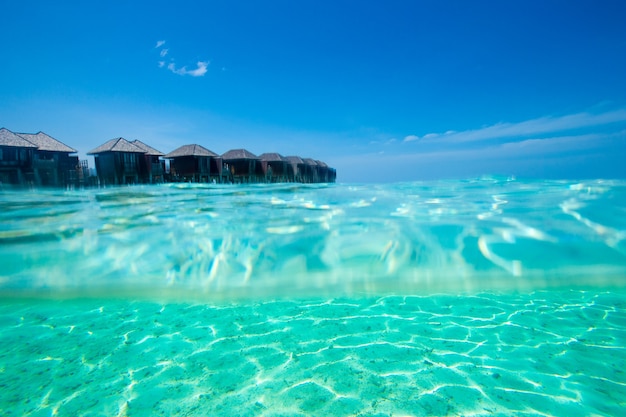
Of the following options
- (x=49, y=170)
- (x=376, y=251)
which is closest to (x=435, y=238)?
(x=376, y=251)

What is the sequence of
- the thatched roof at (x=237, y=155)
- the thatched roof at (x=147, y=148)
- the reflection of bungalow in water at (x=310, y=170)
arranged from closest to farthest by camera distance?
the thatched roof at (x=147, y=148) → the thatched roof at (x=237, y=155) → the reflection of bungalow in water at (x=310, y=170)

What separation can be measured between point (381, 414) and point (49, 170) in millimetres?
35063

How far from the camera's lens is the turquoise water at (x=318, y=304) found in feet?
14.4

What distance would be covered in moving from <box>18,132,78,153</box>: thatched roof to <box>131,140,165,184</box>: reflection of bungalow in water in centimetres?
593

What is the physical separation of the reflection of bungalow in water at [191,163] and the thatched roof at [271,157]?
653 cm

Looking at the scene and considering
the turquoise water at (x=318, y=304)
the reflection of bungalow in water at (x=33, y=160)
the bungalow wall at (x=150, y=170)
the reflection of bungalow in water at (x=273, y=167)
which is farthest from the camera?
the reflection of bungalow in water at (x=273, y=167)

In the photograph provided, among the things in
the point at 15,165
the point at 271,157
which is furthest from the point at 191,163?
the point at 15,165

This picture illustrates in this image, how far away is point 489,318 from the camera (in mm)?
7301

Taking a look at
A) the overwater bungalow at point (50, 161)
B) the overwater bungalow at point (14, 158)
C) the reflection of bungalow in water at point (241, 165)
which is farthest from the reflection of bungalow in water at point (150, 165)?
the overwater bungalow at point (14, 158)

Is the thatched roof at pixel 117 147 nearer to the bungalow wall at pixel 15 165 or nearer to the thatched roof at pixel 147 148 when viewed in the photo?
the thatched roof at pixel 147 148

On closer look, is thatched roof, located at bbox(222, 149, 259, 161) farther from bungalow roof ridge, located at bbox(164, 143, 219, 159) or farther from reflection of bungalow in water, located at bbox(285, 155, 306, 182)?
reflection of bungalow in water, located at bbox(285, 155, 306, 182)

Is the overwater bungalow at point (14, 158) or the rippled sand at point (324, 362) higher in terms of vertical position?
the overwater bungalow at point (14, 158)

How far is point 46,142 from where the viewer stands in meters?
28.5

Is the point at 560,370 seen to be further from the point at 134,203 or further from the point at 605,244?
the point at 134,203
